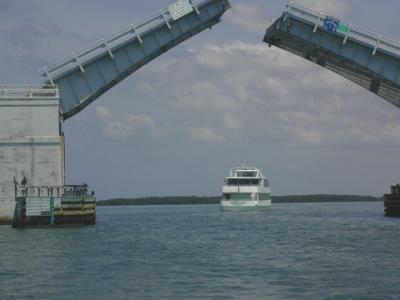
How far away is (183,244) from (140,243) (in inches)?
66.3

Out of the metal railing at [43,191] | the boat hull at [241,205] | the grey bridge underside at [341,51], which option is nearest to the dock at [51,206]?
the metal railing at [43,191]

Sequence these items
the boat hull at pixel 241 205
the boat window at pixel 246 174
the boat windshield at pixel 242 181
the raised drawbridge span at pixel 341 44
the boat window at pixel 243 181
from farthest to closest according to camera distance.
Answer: the boat window at pixel 246 174 < the boat window at pixel 243 181 < the boat windshield at pixel 242 181 < the boat hull at pixel 241 205 < the raised drawbridge span at pixel 341 44

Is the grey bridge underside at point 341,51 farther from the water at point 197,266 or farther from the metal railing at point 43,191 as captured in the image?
the metal railing at point 43,191

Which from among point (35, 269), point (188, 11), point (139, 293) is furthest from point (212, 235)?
point (139, 293)

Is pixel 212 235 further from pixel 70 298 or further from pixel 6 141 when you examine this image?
pixel 70 298

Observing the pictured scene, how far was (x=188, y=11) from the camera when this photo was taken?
36.0m

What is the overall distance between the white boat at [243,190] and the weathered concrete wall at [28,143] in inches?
1243

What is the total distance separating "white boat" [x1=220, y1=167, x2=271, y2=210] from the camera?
66.1 metres

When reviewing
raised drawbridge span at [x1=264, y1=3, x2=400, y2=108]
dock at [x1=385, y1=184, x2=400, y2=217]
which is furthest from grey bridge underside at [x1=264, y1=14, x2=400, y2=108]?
dock at [x1=385, y1=184, x2=400, y2=217]

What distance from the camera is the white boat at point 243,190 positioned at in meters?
66.1

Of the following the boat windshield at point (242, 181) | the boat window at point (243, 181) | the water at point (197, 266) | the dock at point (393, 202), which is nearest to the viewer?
the water at point (197, 266)

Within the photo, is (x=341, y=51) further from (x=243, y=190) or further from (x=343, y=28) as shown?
(x=243, y=190)

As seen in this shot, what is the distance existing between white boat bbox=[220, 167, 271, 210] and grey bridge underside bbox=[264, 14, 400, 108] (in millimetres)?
30203

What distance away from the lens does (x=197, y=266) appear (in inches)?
877
